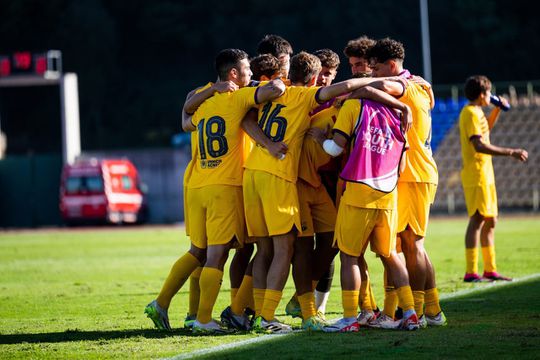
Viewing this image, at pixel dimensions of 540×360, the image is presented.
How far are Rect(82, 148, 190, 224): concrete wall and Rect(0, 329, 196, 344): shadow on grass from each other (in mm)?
29147

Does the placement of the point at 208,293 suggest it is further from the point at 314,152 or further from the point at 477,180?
the point at 477,180

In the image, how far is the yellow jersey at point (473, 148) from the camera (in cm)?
1280

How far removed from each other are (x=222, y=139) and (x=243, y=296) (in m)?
1.39

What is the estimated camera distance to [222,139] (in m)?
9.33

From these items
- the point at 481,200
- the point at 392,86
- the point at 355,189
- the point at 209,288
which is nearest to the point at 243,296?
the point at 209,288

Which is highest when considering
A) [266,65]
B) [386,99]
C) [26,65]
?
[26,65]

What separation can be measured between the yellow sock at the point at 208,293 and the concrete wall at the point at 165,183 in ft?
97.0

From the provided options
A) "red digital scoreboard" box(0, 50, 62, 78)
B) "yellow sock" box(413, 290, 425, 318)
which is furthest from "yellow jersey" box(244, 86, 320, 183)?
"red digital scoreboard" box(0, 50, 62, 78)

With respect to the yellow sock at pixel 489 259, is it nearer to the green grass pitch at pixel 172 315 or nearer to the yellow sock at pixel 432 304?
the green grass pitch at pixel 172 315

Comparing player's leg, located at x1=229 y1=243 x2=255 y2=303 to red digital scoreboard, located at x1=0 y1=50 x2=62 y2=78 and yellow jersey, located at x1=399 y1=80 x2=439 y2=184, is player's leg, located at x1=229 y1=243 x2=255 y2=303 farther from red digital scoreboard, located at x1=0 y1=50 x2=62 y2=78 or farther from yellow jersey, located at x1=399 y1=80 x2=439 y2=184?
red digital scoreboard, located at x1=0 y1=50 x2=62 y2=78

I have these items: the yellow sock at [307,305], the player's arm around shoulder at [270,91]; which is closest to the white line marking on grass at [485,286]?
the yellow sock at [307,305]

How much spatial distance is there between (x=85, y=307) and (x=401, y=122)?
4.55 metres

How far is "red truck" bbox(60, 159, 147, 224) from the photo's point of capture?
3562 centimetres

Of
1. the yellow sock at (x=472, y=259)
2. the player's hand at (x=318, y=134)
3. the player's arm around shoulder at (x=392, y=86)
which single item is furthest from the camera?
the yellow sock at (x=472, y=259)
